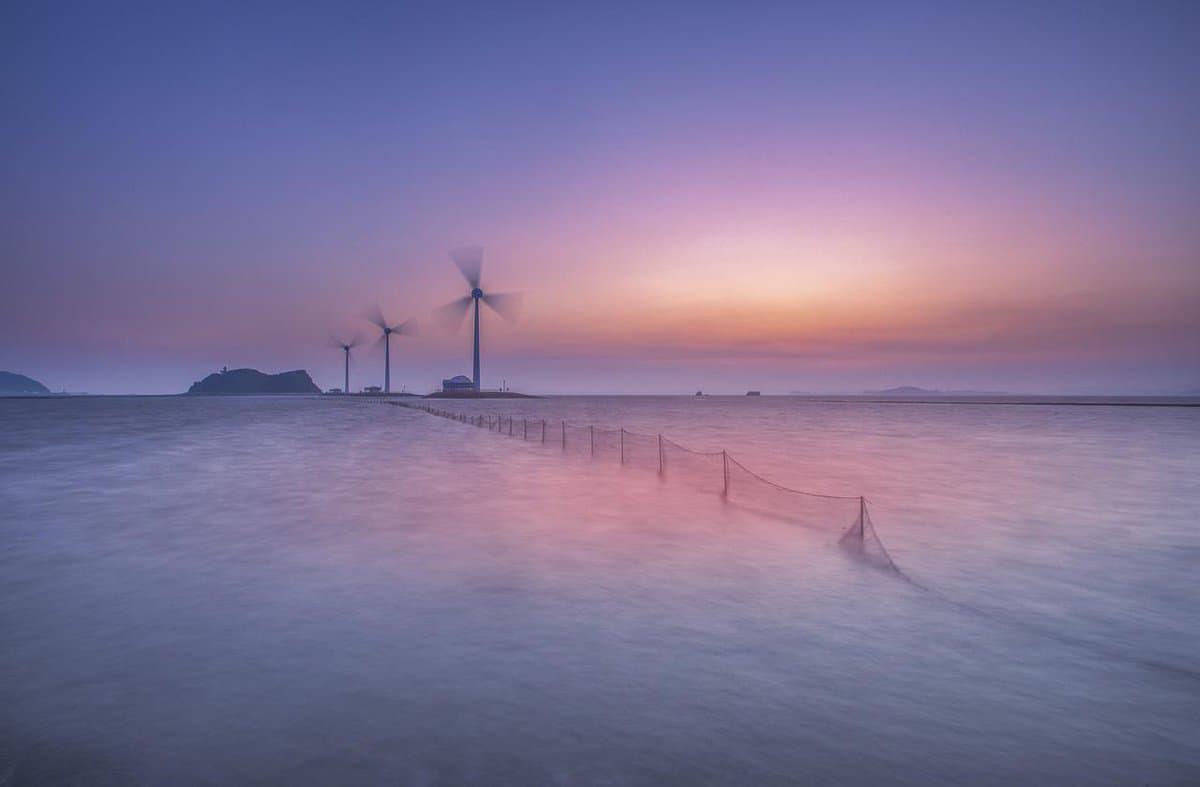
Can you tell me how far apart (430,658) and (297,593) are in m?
4.11

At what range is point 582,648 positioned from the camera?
8.27 meters

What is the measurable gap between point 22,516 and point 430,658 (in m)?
18.7

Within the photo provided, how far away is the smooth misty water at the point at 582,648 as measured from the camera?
564 centimetres

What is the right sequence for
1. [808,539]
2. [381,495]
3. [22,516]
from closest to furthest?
[808,539]
[22,516]
[381,495]

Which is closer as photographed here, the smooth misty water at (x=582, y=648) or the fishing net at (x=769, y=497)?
the smooth misty water at (x=582, y=648)

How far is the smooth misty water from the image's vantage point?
5645mm

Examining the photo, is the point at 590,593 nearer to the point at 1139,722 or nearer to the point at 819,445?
the point at 1139,722

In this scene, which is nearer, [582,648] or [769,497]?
[582,648]

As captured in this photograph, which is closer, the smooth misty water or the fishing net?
the smooth misty water

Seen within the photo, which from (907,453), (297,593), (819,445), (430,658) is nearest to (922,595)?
(430,658)

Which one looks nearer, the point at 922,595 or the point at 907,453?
the point at 922,595

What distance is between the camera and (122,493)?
23.3 m

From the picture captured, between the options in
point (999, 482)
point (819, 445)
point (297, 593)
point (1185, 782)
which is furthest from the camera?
point (819, 445)

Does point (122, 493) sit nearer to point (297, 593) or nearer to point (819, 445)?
point (297, 593)
